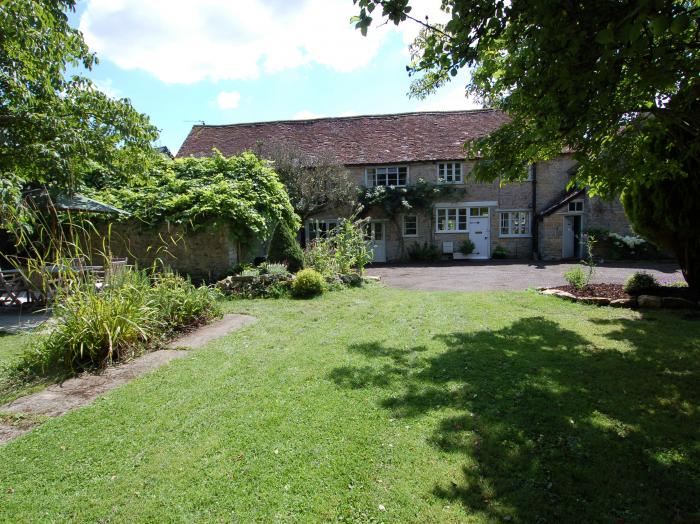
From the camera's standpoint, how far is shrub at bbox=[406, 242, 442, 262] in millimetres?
21734

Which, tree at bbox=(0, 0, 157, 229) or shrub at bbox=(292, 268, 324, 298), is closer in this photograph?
tree at bbox=(0, 0, 157, 229)

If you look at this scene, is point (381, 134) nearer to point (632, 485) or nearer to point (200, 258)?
point (200, 258)

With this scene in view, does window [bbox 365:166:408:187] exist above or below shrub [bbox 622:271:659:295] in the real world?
above

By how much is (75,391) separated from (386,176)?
20.1m

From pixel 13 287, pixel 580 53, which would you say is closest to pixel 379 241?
pixel 13 287

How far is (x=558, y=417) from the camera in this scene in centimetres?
357

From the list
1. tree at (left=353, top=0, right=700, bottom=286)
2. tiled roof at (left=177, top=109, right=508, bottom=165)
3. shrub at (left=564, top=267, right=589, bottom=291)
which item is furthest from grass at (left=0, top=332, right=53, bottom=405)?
tiled roof at (left=177, top=109, right=508, bottom=165)

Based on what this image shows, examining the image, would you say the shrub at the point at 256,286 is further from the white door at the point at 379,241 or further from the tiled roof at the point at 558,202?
the tiled roof at the point at 558,202

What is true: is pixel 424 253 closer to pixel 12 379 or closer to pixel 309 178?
pixel 309 178

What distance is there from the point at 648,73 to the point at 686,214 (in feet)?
23.7

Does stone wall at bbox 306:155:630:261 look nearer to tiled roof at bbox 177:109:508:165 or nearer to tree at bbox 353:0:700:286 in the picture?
tiled roof at bbox 177:109:508:165

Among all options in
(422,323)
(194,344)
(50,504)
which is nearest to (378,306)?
(422,323)

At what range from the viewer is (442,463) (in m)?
2.91

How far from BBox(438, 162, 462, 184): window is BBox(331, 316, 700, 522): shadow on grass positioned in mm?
17049
